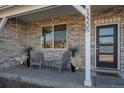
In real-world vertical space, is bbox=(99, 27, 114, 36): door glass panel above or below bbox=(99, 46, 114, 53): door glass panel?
above

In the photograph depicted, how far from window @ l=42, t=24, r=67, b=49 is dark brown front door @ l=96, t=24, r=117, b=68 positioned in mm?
1647

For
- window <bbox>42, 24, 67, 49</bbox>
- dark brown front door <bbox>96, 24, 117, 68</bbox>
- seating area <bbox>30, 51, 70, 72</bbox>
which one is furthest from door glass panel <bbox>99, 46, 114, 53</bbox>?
window <bbox>42, 24, 67, 49</bbox>

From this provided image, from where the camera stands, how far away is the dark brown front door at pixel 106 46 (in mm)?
5789

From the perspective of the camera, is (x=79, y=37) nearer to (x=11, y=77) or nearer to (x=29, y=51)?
(x=29, y=51)

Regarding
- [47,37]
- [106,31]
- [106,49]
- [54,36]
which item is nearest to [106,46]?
[106,49]

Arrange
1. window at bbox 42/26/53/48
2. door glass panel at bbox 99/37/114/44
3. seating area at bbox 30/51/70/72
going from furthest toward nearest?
window at bbox 42/26/53/48 < seating area at bbox 30/51/70/72 < door glass panel at bbox 99/37/114/44

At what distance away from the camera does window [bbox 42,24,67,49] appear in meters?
7.07

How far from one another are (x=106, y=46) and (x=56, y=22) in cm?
265

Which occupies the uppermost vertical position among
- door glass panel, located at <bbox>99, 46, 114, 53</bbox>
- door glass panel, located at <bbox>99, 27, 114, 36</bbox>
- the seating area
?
door glass panel, located at <bbox>99, 27, 114, 36</bbox>

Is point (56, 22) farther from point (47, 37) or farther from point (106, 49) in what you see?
point (106, 49)

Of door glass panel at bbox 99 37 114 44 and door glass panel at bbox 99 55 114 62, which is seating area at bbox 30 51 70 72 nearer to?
door glass panel at bbox 99 55 114 62

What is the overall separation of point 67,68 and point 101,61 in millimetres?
1528

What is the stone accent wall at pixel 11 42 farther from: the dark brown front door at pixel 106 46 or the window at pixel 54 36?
the dark brown front door at pixel 106 46

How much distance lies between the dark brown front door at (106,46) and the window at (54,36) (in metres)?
1.65
